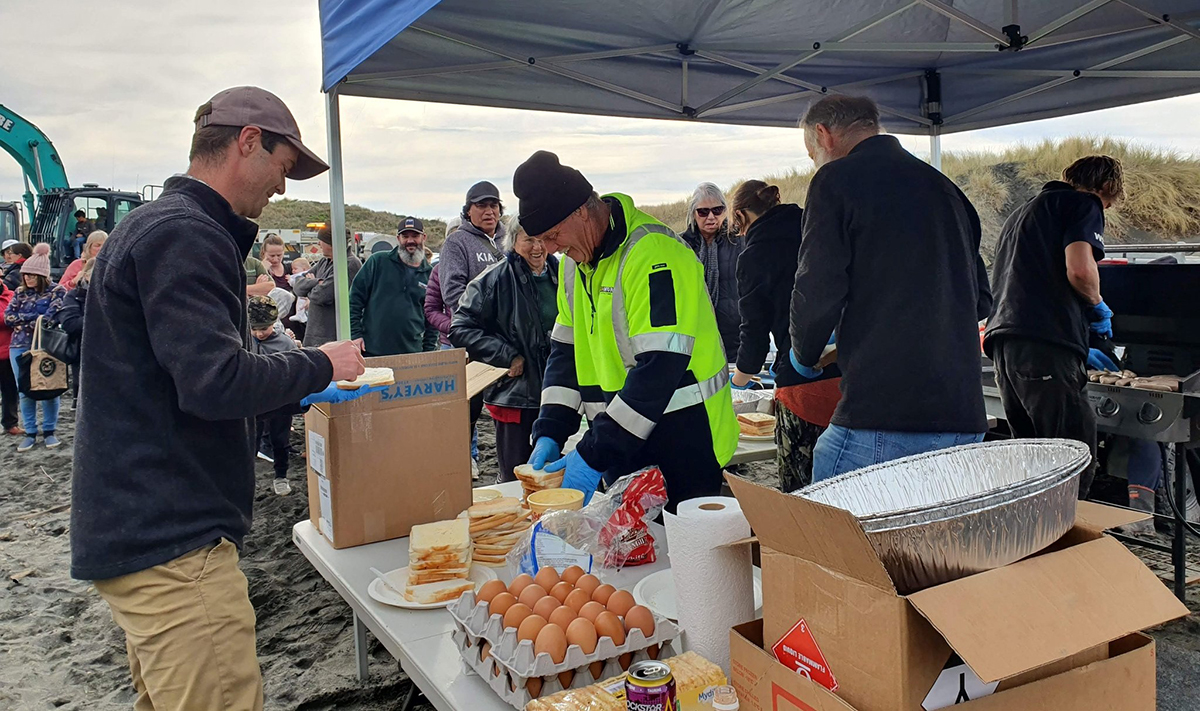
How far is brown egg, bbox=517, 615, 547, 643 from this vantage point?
1.26 m

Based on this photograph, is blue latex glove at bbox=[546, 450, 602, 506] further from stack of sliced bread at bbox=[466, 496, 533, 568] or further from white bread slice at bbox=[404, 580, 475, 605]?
white bread slice at bbox=[404, 580, 475, 605]

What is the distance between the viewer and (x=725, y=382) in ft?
7.54

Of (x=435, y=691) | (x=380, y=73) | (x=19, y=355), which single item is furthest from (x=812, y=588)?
(x=19, y=355)

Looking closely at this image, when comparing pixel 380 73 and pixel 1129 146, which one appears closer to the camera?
pixel 380 73

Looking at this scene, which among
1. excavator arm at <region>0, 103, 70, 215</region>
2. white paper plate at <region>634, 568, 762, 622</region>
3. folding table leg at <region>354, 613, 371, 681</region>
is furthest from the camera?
excavator arm at <region>0, 103, 70, 215</region>

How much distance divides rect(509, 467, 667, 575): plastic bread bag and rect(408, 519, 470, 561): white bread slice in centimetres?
12

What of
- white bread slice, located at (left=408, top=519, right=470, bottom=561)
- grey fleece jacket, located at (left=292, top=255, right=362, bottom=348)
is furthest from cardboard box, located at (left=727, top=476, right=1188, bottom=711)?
grey fleece jacket, located at (left=292, top=255, right=362, bottom=348)

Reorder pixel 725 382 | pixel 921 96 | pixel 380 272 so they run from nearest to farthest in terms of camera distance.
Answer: pixel 725 382 < pixel 921 96 < pixel 380 272

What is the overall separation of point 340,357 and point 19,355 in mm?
6936

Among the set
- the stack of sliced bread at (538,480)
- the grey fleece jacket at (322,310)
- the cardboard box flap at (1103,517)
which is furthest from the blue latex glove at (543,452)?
the grey fleece jacket at (322,310)

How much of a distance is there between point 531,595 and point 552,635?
0.15m

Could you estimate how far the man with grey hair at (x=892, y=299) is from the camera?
2162mm

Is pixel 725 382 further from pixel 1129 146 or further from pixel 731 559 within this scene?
pixel 1129 146

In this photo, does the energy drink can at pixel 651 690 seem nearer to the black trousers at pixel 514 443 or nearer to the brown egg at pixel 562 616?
the brown egg at pixel 562 616
